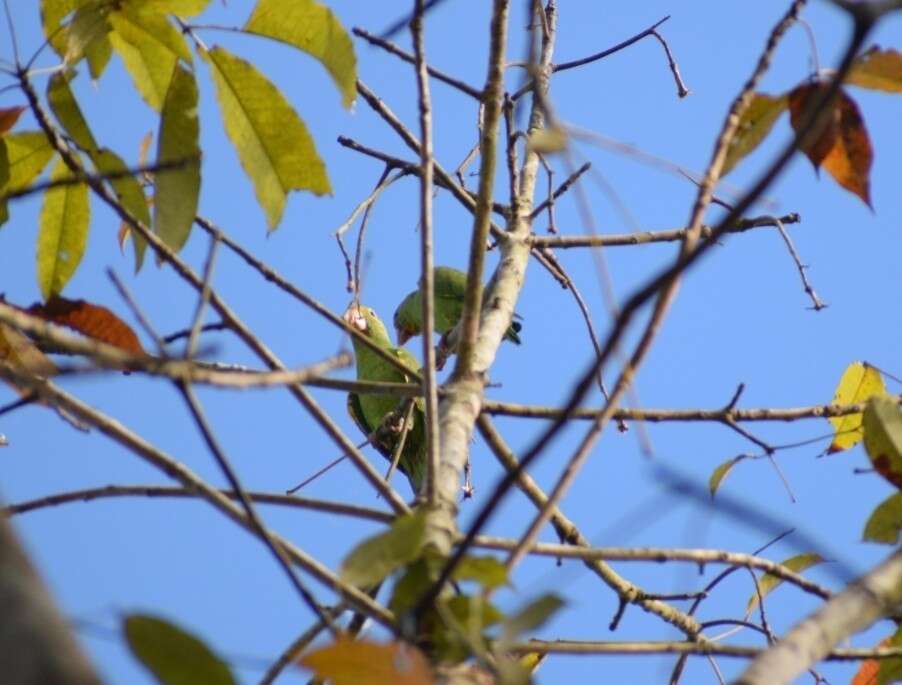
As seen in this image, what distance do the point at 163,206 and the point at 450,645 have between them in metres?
0.78

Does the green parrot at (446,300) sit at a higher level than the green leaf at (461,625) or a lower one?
higher

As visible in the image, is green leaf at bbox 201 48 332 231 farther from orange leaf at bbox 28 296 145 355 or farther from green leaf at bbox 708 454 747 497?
green leaf at bbox 708 454 747 497

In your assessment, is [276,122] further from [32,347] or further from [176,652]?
[176,652]

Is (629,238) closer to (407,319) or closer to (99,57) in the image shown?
(99,57)

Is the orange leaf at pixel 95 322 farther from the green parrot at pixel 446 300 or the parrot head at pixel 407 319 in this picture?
the parrot head at pixel 407 319

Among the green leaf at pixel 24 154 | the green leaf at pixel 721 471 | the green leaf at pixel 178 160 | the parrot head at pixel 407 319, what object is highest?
the parrot head at pixel 407 319

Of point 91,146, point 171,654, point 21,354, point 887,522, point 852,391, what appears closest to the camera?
point 171,654

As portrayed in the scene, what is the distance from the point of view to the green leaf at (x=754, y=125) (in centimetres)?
115

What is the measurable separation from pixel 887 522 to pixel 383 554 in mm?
687

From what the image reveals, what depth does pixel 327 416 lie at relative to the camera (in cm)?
118

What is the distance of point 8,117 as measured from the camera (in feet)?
5.01

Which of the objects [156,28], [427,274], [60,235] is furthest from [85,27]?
[427,274]

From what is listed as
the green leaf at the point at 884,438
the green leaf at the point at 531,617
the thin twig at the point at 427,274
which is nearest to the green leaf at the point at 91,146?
the thin twig at the point at 427,274

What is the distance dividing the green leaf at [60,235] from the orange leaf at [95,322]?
228 mm
